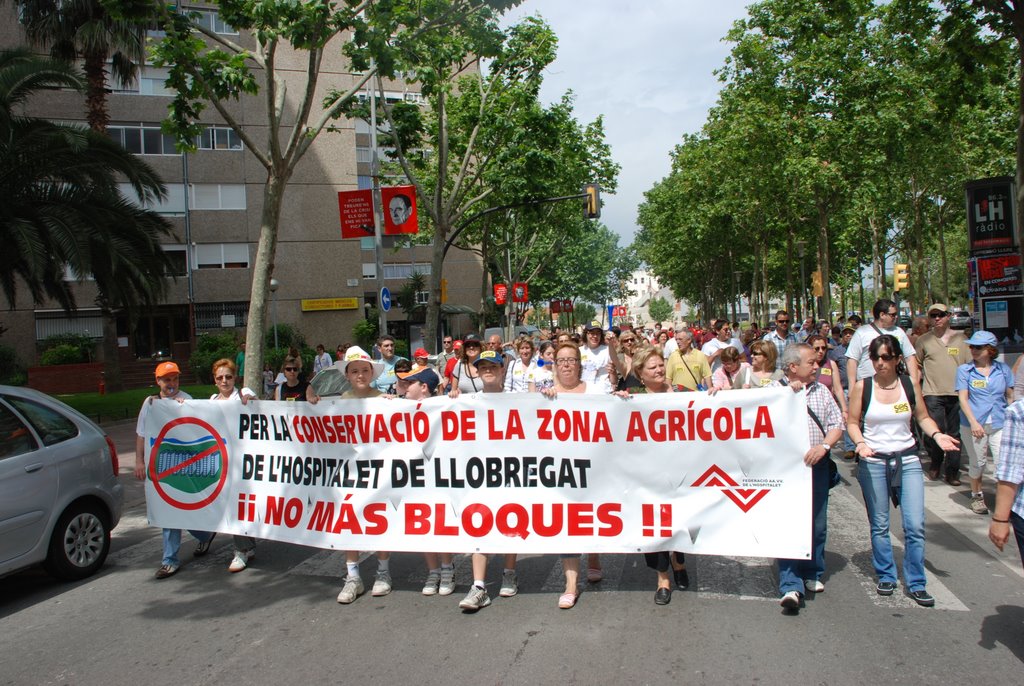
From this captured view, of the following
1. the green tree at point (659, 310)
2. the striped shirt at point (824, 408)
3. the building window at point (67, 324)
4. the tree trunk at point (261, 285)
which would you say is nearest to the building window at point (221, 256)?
the building window at point (67, 324)

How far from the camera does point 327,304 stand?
3891cm

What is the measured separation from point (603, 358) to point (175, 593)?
6.41 m

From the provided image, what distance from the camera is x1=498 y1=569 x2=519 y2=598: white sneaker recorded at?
19.2 feet

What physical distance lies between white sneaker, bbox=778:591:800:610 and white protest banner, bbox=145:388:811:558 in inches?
9.8

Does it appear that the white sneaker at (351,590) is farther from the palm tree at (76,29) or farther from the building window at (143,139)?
the building window at (143,139)

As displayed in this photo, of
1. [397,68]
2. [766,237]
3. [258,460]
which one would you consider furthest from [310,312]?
[258,460]

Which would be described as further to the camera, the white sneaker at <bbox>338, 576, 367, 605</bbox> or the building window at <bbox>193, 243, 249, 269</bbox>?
the building window at <bbox>193, 243, 249, 269</bbox>

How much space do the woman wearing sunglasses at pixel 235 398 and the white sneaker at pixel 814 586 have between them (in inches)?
172

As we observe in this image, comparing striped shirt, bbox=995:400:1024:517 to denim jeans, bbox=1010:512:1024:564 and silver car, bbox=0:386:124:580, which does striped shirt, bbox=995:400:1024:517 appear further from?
silver car, bbox=0:386:124:580

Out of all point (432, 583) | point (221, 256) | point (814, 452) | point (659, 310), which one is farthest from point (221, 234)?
point (659, 310)

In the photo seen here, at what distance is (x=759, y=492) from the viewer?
18.2ft

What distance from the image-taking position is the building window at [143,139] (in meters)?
36.1

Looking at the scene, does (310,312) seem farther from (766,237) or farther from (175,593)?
(175,593)

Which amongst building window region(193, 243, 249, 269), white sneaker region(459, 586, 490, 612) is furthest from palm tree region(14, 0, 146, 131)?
white sneaker region(459, 586, 490, 612)
